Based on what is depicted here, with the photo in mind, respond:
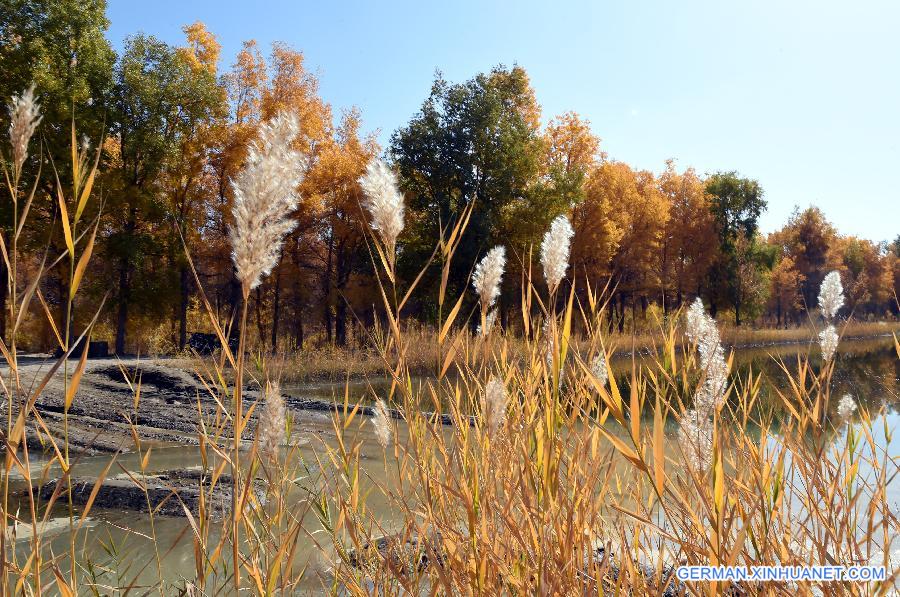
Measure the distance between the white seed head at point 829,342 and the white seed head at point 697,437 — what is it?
452 mm

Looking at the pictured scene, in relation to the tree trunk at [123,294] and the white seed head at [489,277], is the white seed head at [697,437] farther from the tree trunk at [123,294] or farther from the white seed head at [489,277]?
the tree trunk at [123,294]

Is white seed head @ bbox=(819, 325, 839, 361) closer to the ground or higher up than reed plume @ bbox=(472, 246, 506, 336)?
closer to the ground

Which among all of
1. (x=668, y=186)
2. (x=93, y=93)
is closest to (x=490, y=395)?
(x=93, y=93)

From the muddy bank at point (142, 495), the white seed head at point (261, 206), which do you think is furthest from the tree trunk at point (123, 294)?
the white seed head at point (261, 206)

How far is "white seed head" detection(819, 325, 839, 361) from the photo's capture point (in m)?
1.74

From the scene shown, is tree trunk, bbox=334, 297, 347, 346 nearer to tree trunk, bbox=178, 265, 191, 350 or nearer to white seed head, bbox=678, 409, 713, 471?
tree trunk, bbox=178, 265, 191, 350

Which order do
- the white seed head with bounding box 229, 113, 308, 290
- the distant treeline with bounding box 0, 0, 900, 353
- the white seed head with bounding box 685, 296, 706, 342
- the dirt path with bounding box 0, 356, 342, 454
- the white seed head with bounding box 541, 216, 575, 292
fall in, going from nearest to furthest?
the white seed head with bounding box 229, 113, 308, 290 → the white seed head with bounding box 541, 216, 575, 292 → the white seed head with bounding box 685, 296, 706, 342 → the dirt path with bounding box 0, 356, 342, 454 → the distant treeline with bounding box 0, 0, 900, 353

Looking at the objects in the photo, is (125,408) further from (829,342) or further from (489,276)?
(829,342)

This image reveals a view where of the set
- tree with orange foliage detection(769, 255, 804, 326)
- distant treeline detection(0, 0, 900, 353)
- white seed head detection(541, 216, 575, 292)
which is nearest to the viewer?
white seed head detection(541, 216, 575, 292)

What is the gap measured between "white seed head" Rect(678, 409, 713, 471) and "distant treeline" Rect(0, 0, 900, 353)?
12165mm

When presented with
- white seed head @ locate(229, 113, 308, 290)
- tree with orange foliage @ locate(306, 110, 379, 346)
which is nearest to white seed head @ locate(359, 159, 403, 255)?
white seed head @ locate(229, 113, 308, 290)

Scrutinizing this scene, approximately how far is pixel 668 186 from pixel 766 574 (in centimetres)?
3471

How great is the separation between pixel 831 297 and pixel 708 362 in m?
0.60

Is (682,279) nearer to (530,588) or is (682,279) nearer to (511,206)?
(511,206)
